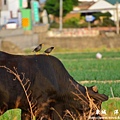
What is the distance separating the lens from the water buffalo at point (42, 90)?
5.39 metres

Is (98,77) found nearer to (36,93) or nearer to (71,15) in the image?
(36,93)

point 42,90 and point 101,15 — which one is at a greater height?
point 42,90

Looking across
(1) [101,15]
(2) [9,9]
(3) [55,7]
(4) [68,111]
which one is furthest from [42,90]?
(3) [55,7]

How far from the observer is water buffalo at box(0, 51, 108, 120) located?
5.39 metres

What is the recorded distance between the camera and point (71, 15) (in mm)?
77500

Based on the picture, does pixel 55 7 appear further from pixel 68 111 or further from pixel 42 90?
pixel 42 90

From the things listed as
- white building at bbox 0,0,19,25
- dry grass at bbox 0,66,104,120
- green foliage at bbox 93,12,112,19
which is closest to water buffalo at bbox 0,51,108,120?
dry grass at bbox 0,66,104,120

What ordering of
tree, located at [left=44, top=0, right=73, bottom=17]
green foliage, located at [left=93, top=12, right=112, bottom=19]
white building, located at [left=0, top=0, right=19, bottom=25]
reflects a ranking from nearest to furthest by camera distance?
1. white building, located at [left=0, top=0, right=19, bottom=25]
2. green foliage, located at [left=93, top=12, right=112, bottom=19]
3. tree, located at [left=44, top=0, right=73, bottom=17]

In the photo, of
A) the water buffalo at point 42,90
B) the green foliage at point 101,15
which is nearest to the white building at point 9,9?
the green foliage at point 101,15

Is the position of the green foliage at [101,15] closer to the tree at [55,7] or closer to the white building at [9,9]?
the tree at [55,7]

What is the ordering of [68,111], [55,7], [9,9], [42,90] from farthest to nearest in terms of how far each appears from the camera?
[55,7] < [9,9] < [68,111] < [42,90]

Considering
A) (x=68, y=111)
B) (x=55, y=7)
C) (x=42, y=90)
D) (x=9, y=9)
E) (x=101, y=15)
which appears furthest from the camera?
(x=55, y=7)

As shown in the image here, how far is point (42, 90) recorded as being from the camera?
5.49 meters

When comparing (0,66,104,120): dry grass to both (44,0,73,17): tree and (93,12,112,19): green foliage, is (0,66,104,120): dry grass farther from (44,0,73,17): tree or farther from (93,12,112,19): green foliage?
(44,0,73,17): tree
